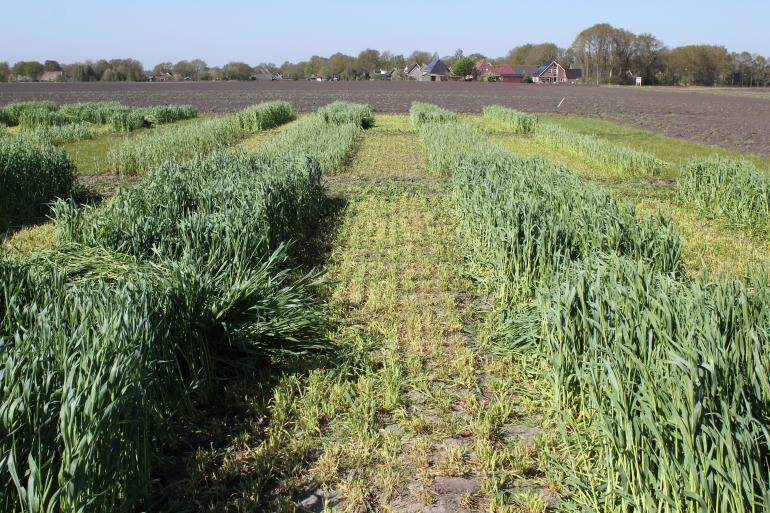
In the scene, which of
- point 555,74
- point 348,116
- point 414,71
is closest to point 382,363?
point 348,116

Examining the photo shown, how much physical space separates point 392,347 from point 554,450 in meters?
1.76

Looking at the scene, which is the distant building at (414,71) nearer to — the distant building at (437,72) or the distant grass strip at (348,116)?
the distant building at (437,72)

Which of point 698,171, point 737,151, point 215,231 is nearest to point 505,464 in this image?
point 215,231

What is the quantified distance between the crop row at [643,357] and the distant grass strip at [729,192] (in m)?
4.12

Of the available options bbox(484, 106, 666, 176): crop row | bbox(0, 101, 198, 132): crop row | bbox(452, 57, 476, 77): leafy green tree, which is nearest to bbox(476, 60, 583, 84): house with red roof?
bbox(452, 57, 476, 77): leafy green tree

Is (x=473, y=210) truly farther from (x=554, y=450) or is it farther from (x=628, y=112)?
(x=628, y=112)

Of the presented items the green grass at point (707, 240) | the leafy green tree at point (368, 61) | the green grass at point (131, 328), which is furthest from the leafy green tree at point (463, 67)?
the green grass at point (131, 328)

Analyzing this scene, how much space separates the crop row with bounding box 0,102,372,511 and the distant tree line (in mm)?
93354

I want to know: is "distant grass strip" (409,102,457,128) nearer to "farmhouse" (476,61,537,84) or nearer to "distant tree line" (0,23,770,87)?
"distant tree line" (0,23,770,87)

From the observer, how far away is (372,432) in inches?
153

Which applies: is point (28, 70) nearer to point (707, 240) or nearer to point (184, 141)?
point (184, 141)

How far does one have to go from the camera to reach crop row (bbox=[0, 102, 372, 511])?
8.63 feet

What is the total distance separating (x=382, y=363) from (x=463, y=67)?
117m

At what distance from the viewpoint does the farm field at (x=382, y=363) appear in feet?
8.95
